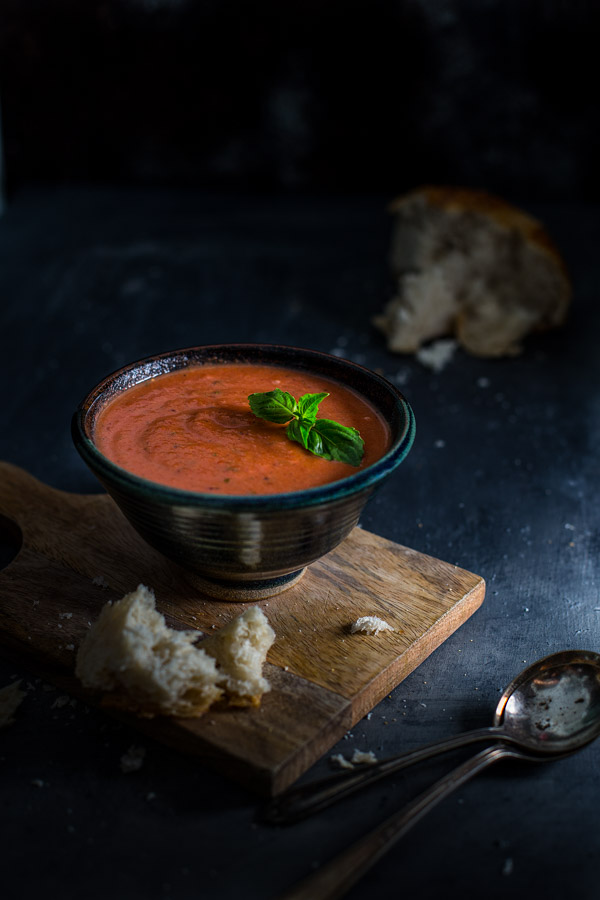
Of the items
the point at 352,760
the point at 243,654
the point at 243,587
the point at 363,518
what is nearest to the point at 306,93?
the point at 363,518

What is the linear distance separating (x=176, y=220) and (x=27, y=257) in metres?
0.84

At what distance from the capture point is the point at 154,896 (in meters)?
1.42

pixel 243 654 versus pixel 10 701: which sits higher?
pixel 243 654

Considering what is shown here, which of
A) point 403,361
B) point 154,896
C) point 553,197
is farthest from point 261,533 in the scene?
point 553,197

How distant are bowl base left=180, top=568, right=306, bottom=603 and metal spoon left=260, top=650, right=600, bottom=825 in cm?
48

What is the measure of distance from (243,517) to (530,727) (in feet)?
2.29

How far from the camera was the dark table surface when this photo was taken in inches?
58.9

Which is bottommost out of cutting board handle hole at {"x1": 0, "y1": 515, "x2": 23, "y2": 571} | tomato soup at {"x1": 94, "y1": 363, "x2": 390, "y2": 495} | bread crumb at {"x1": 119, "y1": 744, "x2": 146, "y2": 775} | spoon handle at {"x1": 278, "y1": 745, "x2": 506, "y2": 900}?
cutting board handle hole at {"x1": 0, "y1": 515, "x2": 23, "y2": 571}

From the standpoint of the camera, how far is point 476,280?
381 cm

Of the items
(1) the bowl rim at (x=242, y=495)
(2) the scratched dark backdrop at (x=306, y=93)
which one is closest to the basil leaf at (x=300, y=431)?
(1) the bowl rim at (x=242, y=495)

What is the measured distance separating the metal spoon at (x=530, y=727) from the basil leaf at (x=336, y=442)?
1.85 feet

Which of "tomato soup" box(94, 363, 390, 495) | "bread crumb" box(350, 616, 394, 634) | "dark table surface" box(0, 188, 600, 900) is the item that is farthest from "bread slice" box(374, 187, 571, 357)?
"bread crumb" box(350, 616, 394, 634)

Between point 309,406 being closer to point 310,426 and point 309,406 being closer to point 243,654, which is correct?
point 310,426

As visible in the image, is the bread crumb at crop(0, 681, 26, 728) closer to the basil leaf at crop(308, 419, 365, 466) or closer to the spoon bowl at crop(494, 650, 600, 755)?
the basil leaf at crop(308, 419, 365, 466)
